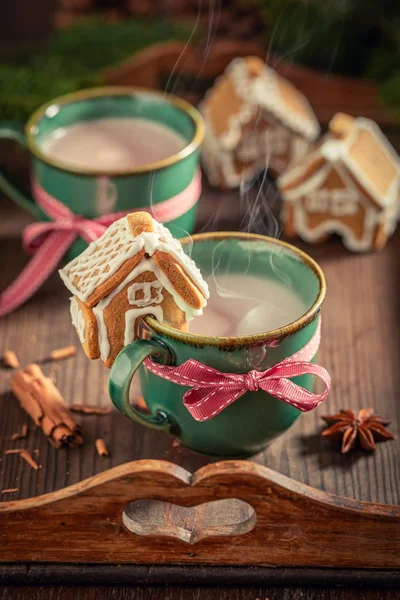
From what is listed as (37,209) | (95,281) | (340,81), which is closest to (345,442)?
(95,281)

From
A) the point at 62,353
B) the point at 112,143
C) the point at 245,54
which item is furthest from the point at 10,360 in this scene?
the point at 245,54

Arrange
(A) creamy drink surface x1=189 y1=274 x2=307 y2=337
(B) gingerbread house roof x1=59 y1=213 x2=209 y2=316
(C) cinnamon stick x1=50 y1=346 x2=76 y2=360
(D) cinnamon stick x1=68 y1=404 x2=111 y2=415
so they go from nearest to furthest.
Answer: (B) gingerbread house roof x1=59 y1=213 x2=209 y2=316 → (A) creamy drink surface x1=189 y1=274 x2=307 y2=337 → (D) cinnamon stick x1=68 y1=404 x2=111 y2=415 → (C) cinnamon stick x1=50 y1=346 x2=76 y2=360

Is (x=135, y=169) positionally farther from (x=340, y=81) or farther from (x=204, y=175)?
(x=340, y=81)

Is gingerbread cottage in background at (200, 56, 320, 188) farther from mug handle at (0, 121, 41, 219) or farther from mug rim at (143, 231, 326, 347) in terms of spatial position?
mug rim at (143, 231, 326, 347)

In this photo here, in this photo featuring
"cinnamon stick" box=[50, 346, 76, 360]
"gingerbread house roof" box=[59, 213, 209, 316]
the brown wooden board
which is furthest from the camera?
the brown wooden board

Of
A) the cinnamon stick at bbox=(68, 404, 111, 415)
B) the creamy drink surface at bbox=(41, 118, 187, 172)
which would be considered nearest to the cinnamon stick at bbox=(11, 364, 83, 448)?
the cinnamon stick at bbox=(68, 404, 111, 415)
